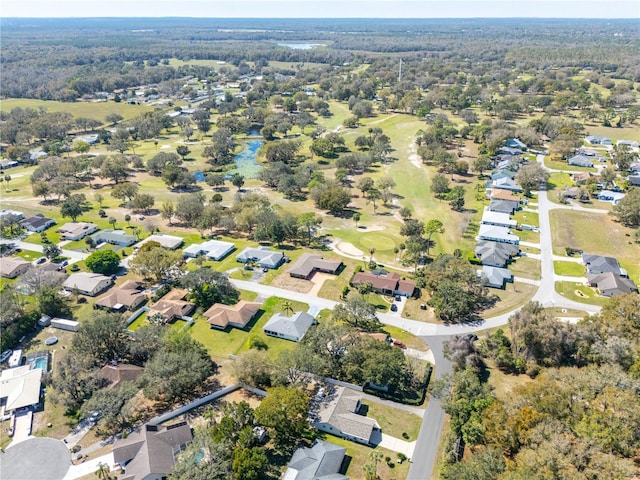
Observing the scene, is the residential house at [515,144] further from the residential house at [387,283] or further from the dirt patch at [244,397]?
the dirt patch at [244,397]

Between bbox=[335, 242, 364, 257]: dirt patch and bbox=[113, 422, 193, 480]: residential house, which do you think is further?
bbox=[335, 242, 364, 257]: dirt patch

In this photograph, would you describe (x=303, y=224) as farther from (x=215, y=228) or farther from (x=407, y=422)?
(x=407, y=422)

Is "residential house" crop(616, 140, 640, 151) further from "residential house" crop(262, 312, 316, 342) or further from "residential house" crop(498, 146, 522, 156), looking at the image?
"residential house" crop(262, 312, 316, 342)

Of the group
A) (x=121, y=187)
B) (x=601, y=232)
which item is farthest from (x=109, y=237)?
(x=601, y=232)

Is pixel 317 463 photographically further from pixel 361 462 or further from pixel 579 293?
pixel 579 293

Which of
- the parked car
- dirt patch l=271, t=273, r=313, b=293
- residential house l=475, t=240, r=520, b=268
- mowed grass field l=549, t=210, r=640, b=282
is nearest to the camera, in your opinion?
the parked car

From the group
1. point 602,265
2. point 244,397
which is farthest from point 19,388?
point 602,265

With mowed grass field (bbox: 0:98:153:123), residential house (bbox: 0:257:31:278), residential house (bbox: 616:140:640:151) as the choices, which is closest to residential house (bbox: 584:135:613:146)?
residential house (bbox: 616:140:640:151)

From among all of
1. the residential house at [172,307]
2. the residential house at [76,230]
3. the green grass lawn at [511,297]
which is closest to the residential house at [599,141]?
the green grass lawn at [511,297]
